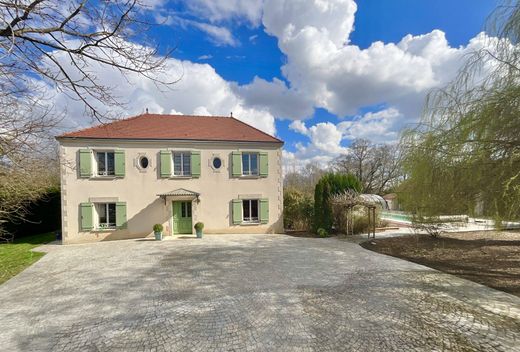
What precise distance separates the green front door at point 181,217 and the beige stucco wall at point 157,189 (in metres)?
0.34

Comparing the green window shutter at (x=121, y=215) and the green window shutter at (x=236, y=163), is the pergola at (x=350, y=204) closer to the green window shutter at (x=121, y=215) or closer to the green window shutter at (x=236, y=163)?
the green window shutter at (x=236, y=163)

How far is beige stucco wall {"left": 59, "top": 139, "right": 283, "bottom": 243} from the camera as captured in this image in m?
11.7

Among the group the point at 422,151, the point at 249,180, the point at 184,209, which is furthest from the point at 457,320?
the point at 184,209

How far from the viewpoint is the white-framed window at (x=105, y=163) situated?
12.2m

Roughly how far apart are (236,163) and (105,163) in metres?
7.03

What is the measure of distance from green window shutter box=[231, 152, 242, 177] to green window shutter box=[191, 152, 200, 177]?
76.5 inches

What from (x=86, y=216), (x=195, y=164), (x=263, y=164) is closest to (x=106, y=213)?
(x=86, y=216)

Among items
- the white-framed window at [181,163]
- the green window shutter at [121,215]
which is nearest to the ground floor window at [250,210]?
the white-framed window at [181,163]

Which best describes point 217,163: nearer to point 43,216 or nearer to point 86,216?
point 86,216

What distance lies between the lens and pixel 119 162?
476 inches

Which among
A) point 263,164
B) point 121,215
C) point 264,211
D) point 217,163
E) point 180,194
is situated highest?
point 217,163

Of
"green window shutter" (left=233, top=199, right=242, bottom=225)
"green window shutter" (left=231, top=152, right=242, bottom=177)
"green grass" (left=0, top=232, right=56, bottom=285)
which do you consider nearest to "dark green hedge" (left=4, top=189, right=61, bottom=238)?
"green grass" (left=0, top=232, right=56, bottom=285)

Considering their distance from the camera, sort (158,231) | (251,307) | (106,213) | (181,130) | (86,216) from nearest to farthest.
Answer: (251,307), (158,231), (86,216), (106,213), (181,130)

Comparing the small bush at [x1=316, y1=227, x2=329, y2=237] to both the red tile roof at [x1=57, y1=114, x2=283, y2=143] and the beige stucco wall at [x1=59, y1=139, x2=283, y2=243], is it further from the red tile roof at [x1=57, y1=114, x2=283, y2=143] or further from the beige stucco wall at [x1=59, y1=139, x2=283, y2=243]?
the red tile roof at [x1=57, y1=114, x2=283, y2=143]
